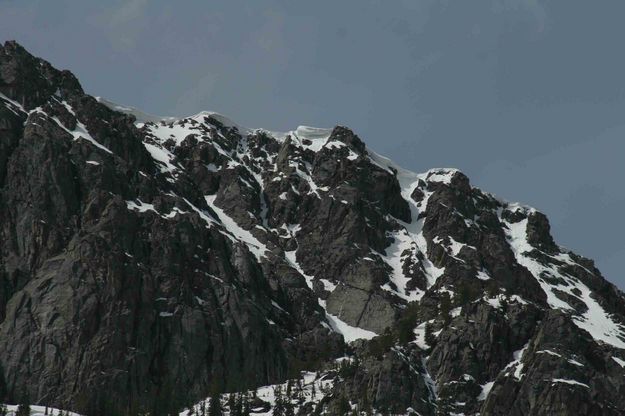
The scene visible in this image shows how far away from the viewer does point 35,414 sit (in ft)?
652

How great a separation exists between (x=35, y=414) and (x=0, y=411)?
7990 millimetres

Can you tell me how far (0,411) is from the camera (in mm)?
192875
